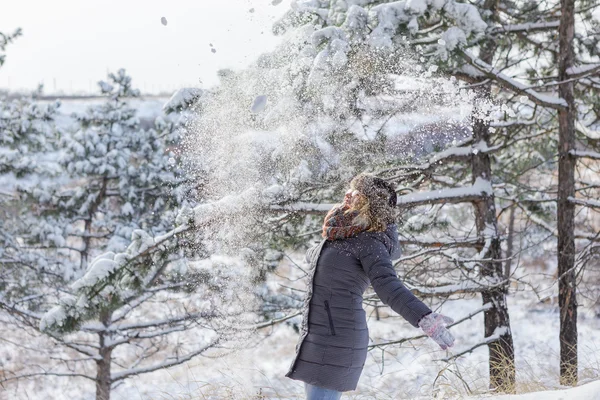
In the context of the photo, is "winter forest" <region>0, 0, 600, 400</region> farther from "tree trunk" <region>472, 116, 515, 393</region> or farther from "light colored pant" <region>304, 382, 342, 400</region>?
"light colored pant" <region>304, 382, 342, 400</region>

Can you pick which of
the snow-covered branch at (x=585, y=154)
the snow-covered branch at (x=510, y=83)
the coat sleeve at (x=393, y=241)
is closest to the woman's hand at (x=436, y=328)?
the coat sleeve at (x=393, y=241)

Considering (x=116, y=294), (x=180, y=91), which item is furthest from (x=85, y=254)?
(x=180, y=91)

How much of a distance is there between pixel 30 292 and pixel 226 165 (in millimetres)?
8667

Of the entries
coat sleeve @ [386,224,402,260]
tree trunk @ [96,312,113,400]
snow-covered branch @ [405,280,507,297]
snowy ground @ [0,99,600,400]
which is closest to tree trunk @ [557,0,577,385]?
snowy ground @ [0,99,600,400]

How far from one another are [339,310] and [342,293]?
9 cm

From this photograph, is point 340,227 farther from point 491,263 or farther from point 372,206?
point 491,263

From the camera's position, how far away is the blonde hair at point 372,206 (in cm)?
319

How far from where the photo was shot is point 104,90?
521 inches

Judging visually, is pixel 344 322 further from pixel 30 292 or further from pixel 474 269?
pixel 30 292

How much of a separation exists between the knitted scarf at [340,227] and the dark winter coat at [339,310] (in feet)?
A: 0.11

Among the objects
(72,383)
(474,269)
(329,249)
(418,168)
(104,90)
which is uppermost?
(104,90)

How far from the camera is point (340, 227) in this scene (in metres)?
3.17

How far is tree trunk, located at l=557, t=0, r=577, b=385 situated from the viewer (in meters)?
7.18

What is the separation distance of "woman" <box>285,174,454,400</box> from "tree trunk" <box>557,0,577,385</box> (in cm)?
483
